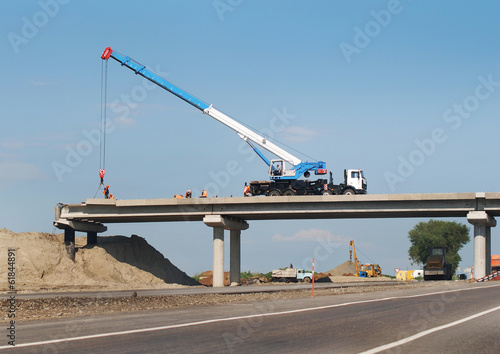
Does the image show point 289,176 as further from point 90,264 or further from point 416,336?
point 416,336

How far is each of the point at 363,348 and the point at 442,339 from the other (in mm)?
2140

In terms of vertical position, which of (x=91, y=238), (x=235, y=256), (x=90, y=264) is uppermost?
(x=91, y=238)

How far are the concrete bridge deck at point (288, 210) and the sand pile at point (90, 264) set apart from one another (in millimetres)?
2810

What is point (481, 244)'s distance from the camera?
5041 centimetres

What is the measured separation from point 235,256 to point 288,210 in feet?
28.1

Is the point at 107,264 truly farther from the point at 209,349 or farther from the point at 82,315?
the point at 209,349

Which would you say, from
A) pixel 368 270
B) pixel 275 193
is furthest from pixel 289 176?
pixel 368 270

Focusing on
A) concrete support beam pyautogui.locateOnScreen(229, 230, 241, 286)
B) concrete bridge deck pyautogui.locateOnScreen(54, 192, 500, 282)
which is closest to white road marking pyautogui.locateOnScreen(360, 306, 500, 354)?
concrete bridge deck pyautogui.locateOnScreen(54, 192, 500, 282)

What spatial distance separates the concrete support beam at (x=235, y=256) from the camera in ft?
186

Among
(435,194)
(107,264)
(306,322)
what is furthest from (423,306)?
(107,264)

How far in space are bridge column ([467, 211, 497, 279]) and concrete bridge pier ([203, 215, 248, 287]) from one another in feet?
65.5

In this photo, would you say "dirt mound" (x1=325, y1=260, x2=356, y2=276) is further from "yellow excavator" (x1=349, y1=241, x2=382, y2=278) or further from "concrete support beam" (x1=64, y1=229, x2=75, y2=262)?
"concrete support beam" (x1=64, y1=229, x2=75, y2=262)

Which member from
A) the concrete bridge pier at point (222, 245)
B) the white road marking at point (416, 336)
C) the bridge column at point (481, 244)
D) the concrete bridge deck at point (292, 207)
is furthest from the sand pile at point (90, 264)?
the white road marking at point (416, 336)

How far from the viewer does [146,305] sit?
21.1 meters
